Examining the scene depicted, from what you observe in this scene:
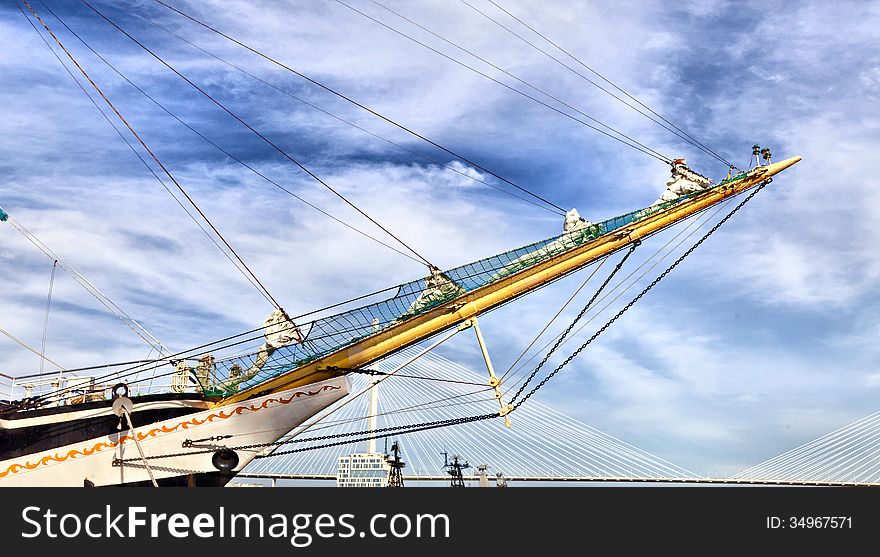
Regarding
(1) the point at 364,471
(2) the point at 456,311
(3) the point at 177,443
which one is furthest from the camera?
(1) the point at 364,471

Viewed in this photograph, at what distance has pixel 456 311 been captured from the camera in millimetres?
25219

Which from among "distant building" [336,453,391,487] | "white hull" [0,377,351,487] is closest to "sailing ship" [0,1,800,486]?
"white hull" [0,377,351,487]

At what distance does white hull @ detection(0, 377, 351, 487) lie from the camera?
23.9 metres

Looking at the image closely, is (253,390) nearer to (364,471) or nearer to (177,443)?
(177,443)

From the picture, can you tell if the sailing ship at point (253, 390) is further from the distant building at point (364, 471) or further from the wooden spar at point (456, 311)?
the distant building at point (364, 471)

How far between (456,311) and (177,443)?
353 inches

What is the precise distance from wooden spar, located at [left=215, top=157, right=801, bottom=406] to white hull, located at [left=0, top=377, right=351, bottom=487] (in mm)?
370

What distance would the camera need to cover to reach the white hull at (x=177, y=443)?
23859 millimetres

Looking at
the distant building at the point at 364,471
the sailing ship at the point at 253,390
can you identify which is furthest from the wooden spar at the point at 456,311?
the distant building at the point at 364,471

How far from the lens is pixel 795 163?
26.2 meters

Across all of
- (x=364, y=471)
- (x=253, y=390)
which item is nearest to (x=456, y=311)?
(x=253, y=390)

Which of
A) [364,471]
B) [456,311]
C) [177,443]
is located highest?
[364,471]

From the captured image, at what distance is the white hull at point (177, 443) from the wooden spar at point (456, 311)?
370 millimetres
